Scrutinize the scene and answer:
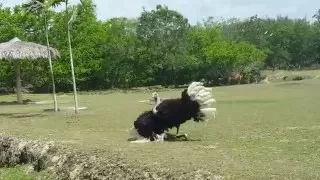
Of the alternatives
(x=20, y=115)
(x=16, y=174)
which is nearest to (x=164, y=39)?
(x=20, y=115)

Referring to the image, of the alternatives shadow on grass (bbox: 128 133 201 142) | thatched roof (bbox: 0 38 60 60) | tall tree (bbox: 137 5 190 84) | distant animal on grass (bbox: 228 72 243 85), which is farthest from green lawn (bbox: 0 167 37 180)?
distant animal on grass (bbox: 228 72 243 85)

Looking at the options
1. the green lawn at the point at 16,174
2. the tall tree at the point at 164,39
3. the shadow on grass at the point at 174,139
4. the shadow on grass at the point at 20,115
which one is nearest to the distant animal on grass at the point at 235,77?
the tall tree at the point at 164,39

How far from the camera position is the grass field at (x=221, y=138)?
8539mm

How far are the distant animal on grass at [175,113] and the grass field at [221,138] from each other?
0.49 m

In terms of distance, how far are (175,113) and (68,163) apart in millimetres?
2666

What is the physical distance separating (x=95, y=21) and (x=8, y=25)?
6506 millimetres

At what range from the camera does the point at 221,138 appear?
12203 millimetres

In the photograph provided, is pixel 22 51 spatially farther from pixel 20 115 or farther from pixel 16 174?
pixel 16 174

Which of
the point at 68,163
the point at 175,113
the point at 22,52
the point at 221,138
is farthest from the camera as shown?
the point at 22,52

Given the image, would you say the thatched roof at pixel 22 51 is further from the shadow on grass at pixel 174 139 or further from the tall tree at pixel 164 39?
the tall tree at pixel 164 39

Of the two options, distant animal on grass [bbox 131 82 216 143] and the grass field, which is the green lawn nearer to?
the grass field

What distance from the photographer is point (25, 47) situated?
25094 millimetres

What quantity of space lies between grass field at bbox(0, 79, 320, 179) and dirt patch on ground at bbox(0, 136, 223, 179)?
0.22m

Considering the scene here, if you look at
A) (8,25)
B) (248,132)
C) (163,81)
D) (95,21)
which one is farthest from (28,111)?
(163,81)
